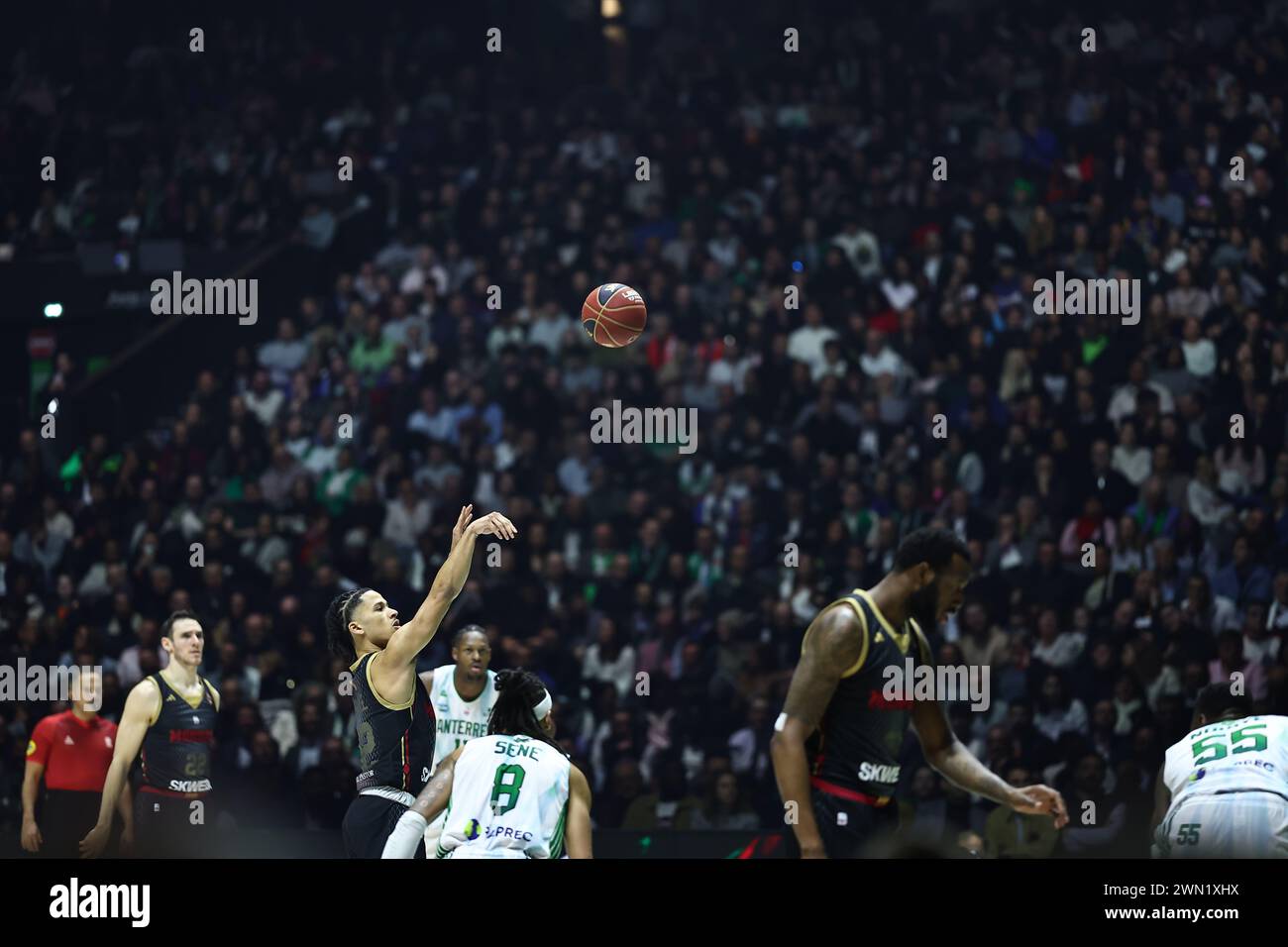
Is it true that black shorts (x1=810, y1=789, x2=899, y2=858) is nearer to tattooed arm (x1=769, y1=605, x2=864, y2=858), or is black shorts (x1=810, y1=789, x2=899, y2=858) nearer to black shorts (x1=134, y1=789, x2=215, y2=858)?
tattooed arm (x1=769, y1=605, x2=864, y2=858)

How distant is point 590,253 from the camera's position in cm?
1739

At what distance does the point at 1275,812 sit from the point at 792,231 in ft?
36.2

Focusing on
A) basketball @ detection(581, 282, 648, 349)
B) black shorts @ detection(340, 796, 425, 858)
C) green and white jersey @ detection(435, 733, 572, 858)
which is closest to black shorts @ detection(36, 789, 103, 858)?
black shorts @ detection(340, 796, 425, 858)

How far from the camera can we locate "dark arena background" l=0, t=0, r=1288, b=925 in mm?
12875

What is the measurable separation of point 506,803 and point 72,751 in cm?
514

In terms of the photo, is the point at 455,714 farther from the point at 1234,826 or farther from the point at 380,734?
the point at 1234,826

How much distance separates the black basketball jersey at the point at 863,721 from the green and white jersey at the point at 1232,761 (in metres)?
1.18

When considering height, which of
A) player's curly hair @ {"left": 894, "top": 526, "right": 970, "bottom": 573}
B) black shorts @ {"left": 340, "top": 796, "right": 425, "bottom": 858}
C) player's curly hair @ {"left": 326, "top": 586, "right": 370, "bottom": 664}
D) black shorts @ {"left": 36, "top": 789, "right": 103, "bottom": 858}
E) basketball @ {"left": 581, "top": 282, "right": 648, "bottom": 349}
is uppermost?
basketball @ {"left": 581, "top": 282, "right": 648, "bottom": 349}

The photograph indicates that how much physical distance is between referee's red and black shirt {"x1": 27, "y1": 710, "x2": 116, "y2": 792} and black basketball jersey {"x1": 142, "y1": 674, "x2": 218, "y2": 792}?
1.87 feet

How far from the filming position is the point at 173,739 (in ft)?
34.7

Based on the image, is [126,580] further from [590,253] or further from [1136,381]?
[1136,381]

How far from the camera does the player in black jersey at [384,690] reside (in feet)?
26.0

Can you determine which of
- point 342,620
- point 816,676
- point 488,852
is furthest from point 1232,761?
point 342,620

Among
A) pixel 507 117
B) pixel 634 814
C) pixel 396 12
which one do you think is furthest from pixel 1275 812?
pixel 396 12
